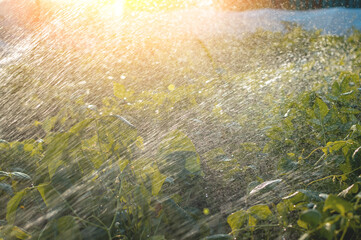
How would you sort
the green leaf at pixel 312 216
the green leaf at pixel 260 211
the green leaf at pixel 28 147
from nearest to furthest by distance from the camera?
the green leaf at pixel 312 216
the green leaf at pixel 260 211
the green leaf at pixel 28 147

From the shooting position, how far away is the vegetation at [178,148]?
793 millimetres

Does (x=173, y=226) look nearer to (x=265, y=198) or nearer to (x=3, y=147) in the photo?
(x=265, y=198)

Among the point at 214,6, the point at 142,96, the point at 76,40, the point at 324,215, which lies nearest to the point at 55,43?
the point at 76,40

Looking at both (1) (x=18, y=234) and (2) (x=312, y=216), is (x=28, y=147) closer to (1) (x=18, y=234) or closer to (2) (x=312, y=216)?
(1) (x=18, y=234)

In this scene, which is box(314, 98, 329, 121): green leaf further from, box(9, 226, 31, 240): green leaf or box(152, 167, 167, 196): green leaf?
box(9, 226, 31, 240): green leaf

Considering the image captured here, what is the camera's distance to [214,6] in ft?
18.6

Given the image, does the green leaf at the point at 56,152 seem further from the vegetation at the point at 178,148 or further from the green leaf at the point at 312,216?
the green leaf at the point at 312,216

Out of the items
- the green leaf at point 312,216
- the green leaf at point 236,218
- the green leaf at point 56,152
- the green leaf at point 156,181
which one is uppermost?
the green leaf at point 56,152

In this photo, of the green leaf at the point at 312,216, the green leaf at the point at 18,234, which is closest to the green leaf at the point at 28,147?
the green leaf at the point at 18,234

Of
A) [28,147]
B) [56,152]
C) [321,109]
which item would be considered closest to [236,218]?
[56,152]

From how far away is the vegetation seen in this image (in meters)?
0.79

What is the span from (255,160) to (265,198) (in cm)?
31

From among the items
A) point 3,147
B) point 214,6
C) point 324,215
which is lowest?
point 214,6

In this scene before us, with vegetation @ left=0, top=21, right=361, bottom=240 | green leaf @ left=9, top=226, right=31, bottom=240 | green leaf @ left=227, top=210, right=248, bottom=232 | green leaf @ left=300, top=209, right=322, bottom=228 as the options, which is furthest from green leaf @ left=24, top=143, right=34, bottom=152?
green leaf @ left=300, top=209, right=322, bottom=228
